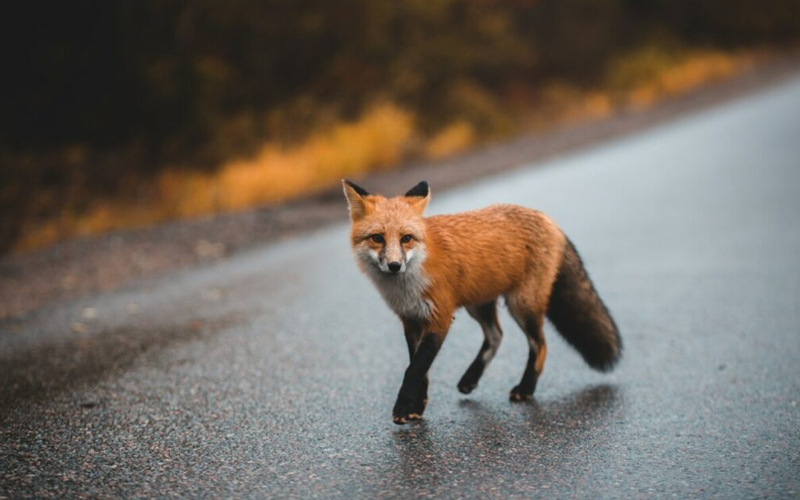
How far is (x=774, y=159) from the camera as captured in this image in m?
13.2

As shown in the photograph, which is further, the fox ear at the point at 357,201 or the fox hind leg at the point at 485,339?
the fox hind leg at the point at 485,339

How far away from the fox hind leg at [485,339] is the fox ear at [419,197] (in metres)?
0.76

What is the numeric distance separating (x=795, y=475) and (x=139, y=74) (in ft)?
38.2

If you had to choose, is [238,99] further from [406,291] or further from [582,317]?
[406,291]

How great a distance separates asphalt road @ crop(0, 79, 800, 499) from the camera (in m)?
3.70

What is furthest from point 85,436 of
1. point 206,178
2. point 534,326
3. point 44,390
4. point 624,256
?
point 206,178

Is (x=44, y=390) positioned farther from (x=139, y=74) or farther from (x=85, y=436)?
(x=139, y=74)

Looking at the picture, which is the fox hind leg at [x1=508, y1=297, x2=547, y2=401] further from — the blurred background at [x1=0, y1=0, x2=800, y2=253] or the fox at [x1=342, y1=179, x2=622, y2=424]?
the blurred background at [x1=0, y1=0, x2=800, y2=253]

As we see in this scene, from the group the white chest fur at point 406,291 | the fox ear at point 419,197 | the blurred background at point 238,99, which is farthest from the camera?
the blurred background at point 238,99

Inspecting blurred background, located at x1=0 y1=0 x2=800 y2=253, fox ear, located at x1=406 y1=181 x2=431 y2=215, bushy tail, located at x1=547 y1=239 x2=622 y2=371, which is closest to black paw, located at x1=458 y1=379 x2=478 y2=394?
bushy tail, located at x1=547 y1=239 x2=622 y2=371

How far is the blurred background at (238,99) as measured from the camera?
39.7 feet

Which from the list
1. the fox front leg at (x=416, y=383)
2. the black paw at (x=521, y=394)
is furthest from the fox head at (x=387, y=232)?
the black paw at (x=521, y=394)

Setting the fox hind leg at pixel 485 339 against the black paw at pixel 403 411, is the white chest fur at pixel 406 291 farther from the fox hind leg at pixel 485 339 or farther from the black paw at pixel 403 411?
the fox hind leg at pixel 485 339

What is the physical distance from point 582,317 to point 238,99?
12.4 meters
